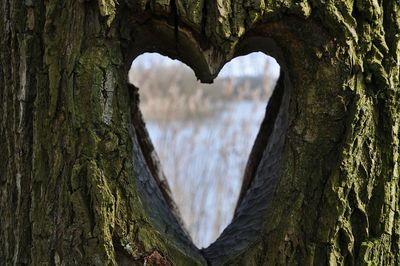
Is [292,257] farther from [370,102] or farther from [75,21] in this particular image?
[75,21]

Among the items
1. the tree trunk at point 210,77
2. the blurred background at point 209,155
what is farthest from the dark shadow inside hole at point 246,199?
the blurred background at point 209,155

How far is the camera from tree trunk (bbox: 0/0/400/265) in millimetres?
1072

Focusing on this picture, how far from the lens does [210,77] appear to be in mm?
1187

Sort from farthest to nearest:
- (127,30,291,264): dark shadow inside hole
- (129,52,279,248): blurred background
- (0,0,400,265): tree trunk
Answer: (129,52,279,248): blurred background
(127,30,291,264): dark shadow inside hole
(0,0,400,265): tree trunk

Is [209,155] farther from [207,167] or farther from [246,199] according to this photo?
[246,199]

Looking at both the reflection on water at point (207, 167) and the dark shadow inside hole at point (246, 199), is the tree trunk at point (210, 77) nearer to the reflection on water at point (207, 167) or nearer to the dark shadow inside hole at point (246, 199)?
the dark shadow inside hole at point (246, 199)

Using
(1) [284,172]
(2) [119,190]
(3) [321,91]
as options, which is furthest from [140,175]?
(3) [321,91]

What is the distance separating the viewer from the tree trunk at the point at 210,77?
1.07 metres

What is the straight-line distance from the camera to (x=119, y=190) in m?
1.09

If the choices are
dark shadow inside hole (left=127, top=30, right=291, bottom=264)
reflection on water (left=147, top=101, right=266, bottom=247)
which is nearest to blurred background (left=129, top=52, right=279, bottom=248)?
reflection on water (left=147, top=101, right=266, bottom=247)

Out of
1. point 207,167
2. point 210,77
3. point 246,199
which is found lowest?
point 246,199

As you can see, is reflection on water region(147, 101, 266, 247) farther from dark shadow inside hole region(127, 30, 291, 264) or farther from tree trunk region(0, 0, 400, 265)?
tree trunk region(0, 0, 400, 265)

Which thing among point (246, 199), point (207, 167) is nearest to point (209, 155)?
point (207, 167)

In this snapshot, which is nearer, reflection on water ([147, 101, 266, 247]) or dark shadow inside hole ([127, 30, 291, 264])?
dark shadow inside hole ([127, 30, 291, 264])
